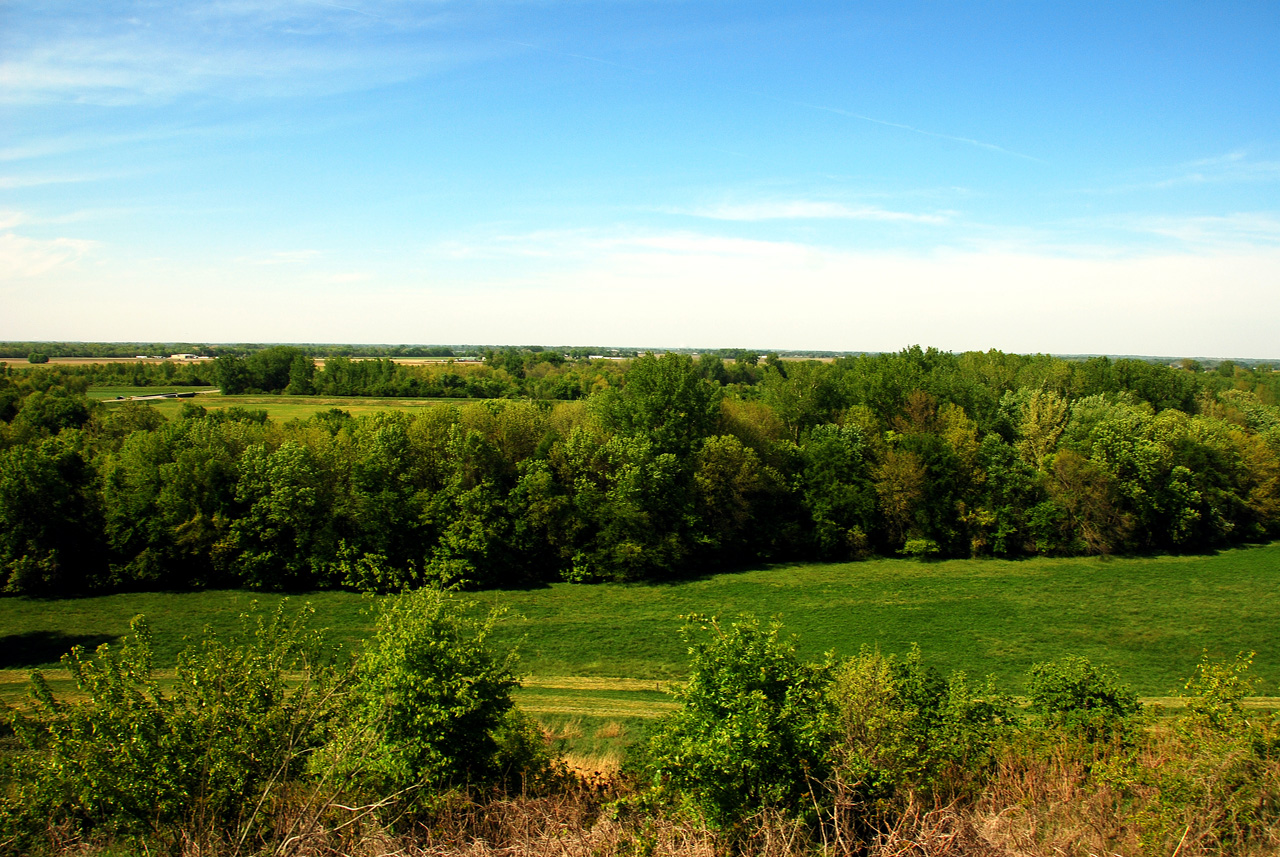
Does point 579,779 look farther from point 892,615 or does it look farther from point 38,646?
point 38,646

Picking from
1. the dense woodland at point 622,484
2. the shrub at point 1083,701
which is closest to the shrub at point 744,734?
the shrub at point 1083,701

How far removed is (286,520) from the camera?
1328 inches

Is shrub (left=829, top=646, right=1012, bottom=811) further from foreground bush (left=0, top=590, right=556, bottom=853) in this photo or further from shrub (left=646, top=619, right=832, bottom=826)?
foreground bush (left=0, top=590, right=556, bottom=853)

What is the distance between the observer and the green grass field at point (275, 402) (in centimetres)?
6650

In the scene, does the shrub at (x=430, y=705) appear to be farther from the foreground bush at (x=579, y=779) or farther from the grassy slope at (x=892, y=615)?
the grassy slope at (x=892, y=615)

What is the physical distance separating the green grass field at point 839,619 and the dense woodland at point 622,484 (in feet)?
6.83

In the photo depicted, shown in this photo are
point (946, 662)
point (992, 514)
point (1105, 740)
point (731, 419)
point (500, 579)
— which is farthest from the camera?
point (731, 419)

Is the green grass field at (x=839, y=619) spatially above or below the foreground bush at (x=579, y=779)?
below

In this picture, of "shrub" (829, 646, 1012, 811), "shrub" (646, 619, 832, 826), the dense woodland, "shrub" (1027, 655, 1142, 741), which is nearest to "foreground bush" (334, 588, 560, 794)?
"shrub" (646, 619, 832, 826)

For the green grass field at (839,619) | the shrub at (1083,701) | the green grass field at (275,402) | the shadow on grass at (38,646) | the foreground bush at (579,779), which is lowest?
the shadow on grass at (38,646)

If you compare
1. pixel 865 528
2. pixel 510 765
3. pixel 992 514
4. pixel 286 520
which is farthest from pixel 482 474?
pixel 992 514

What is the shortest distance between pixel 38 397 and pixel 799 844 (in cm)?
5605

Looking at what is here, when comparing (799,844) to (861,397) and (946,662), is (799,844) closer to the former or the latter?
(946,662)

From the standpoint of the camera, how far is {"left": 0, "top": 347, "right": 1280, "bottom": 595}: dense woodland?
33625 millimetres
